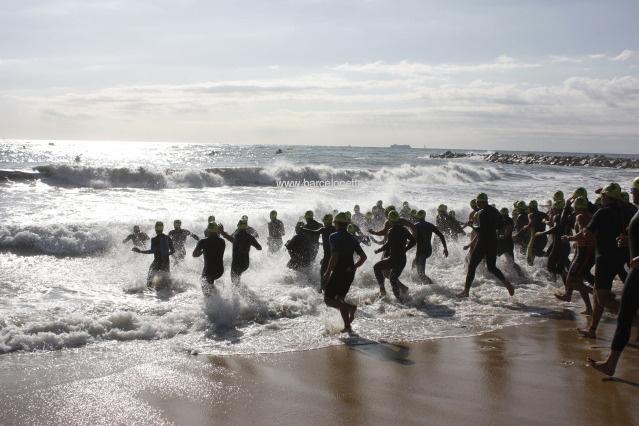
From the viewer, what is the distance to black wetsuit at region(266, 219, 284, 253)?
43.4 feet

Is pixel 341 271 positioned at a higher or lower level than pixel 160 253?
higher

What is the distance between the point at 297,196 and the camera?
94.0 ft

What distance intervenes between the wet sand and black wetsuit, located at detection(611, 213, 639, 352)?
0.53m

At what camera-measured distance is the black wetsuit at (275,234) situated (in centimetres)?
1323

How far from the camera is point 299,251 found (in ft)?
37.1

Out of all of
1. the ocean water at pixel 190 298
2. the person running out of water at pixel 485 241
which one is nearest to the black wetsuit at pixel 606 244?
the ocean water at pixel 190 298

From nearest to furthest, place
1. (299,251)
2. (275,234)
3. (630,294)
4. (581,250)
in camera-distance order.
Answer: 1. (630,294)
2. (581,250)
3. (299,251)
4. (275,234)

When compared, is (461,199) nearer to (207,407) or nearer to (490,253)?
(490,253)

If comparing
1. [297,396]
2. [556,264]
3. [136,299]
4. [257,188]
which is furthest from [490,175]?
[297,396]

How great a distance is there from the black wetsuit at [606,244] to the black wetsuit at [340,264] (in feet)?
9.94

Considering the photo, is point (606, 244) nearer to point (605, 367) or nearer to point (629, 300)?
point (629, 300)

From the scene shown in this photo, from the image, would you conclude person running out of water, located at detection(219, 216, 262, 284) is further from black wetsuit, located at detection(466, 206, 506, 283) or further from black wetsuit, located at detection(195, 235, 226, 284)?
black wetsuit, located at detection(466, 206, 506, 283)

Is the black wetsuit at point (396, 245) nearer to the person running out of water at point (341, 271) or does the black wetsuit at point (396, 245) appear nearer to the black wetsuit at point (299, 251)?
the person running out of water at point (341, 271)

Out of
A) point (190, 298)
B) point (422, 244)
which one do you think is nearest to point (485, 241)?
point (422, 244)
